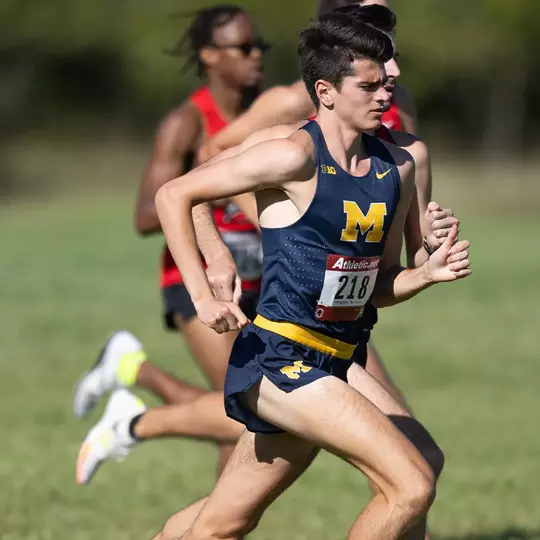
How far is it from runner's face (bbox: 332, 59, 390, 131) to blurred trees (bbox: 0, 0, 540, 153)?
36527mm

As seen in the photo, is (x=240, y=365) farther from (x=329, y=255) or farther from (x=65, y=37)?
(x=65, y=37)

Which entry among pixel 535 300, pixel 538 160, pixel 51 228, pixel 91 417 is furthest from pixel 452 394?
pixel 538 160

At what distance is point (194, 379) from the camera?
12.1 meters

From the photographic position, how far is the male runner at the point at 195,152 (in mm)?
6633

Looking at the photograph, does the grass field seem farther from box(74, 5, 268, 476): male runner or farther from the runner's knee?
the runner's knee

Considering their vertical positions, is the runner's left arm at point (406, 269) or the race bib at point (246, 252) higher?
the runner's left arm at point (406, 269)

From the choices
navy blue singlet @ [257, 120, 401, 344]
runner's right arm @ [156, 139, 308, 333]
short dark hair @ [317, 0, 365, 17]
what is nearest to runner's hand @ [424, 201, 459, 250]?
navy blue singlet @ [257, 120, 401, 344]

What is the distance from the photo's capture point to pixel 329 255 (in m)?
4.53

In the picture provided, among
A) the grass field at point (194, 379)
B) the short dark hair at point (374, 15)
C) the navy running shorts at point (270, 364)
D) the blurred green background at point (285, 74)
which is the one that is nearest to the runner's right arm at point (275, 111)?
the short dark hair at point (374, 15)

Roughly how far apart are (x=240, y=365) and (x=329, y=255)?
0.50 meters

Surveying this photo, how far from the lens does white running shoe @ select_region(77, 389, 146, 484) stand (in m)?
6.88

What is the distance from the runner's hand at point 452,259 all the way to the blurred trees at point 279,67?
120ft

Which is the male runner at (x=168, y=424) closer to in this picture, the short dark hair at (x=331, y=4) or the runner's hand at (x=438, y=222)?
the runner's hand at (x=438, y=222)

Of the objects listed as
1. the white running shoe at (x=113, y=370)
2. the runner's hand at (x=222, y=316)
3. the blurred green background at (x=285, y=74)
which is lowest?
the blurred green background at (x=285, y=74)
